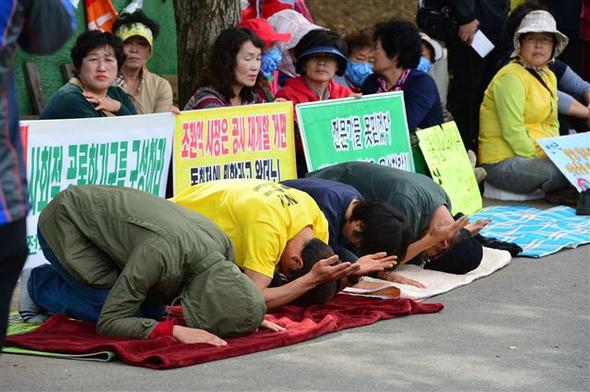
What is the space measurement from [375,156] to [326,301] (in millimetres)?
3010

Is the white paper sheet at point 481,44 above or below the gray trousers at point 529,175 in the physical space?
above

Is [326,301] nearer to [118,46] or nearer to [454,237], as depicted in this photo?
[454,237]

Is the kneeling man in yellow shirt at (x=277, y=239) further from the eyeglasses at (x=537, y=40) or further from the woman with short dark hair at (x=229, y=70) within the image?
the eyeglasses at (x=537, y=40)

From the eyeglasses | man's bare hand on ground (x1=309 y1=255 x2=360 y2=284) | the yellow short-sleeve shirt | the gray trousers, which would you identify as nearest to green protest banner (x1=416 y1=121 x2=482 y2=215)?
the gray trousers

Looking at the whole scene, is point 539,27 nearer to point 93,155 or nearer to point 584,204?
point 584,204

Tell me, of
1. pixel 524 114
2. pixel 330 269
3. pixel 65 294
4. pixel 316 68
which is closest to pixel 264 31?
pixel 316 68

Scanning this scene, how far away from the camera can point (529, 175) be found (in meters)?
10.5

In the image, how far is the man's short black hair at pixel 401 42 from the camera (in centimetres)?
960

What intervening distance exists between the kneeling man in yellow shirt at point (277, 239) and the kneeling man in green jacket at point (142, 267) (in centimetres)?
26

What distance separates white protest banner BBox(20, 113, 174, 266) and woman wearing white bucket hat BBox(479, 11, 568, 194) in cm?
378

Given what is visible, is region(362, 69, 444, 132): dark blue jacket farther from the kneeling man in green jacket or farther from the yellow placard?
the kneeling man in green jacket

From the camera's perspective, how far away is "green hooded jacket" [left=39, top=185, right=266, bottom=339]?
537 cm

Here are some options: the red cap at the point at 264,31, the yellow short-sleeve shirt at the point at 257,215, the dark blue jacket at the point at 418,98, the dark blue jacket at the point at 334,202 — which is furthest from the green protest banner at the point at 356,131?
the yellow short-sleeve shirt at the point at 257,215

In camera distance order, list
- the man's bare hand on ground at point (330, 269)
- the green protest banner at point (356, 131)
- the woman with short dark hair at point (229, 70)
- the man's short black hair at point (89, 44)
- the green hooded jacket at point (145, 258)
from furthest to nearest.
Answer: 1. the green protest banner at point (356, 131)
2. the woman with short dark hair at point (229, 70)
3. the man's short black hair at point (89, 44)
4. the man's bare hand on ground at point (330, 269)
5. the green hooded jacket at point (145, 258)
